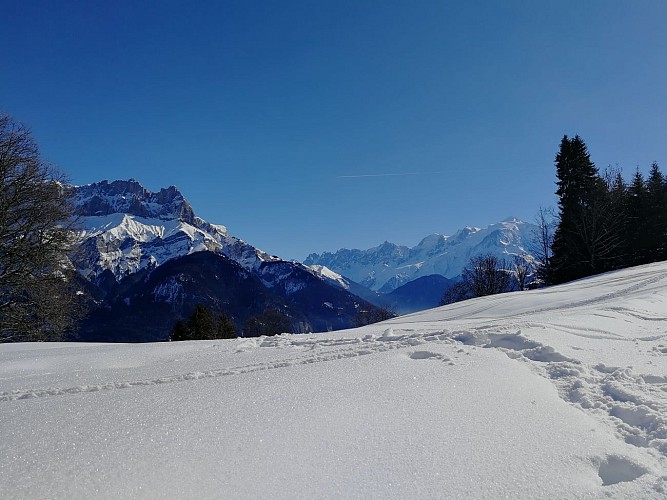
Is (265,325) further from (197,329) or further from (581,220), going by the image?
(581,220)

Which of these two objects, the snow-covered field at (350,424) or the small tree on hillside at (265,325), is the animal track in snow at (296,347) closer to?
the snow-covered field at (350,424)

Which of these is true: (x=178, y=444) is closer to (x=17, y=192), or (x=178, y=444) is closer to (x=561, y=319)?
(x=561, y=319)

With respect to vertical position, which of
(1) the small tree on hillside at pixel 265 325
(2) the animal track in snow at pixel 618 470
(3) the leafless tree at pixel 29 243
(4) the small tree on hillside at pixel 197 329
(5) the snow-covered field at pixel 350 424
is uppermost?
(3) the leafless tree at pixel 29 243

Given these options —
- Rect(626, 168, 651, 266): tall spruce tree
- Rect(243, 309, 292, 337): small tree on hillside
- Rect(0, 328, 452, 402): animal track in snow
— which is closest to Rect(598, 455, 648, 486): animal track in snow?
Rect(0, 328, 452, 402): animal track in snow

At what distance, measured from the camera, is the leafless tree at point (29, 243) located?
49.9ft

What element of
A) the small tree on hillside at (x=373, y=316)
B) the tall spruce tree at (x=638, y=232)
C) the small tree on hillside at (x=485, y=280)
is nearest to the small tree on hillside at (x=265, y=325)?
the small tree on hillside at (x=373, y=316)

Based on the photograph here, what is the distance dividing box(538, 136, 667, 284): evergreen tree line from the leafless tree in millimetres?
34726

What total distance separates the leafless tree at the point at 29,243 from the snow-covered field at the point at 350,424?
11.3 metres

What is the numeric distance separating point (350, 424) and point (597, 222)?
3633 cm

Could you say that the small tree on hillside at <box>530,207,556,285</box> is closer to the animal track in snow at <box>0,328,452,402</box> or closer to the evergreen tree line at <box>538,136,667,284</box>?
the evergreen tree line at <box>538,136,667,284</box>

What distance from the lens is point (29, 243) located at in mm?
15555

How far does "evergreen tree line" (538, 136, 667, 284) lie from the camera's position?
106 feet

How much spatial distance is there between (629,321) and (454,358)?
18.4 ft

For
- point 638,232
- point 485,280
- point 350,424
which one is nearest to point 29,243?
point 350,424
